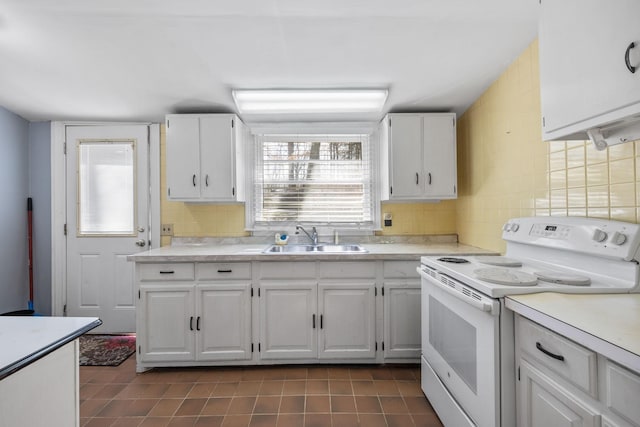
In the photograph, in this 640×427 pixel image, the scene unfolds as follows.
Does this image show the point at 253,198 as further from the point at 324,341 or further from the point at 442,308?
the point at 442,308

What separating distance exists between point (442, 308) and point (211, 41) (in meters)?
2.09

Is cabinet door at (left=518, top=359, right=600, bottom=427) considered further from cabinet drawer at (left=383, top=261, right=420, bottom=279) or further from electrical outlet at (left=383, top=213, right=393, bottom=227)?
electrical outlet at (left=383, top=213, right=393, bottom=227)

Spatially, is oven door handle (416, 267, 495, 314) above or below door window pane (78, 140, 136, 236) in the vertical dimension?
below

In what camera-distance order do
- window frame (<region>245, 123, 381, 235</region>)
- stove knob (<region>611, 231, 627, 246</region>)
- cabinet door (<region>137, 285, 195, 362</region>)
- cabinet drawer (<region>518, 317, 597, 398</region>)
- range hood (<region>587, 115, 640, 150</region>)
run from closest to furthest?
1. cabinet drawer (<region>518, 317, 597, 398</region>)
2. range hood (<region>587, 115, 640, 150</region>)
3. stove knob (<region>611, 231, 627, 246</region>)
4. cabinet door (<region>137, 285, 195, 362</region>)
5. window frame (<region>245, 123, 381, 235</region>)

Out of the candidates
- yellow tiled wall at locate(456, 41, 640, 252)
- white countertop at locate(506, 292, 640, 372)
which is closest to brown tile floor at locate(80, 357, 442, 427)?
white countertop at locate(506, 292, 640, 372)

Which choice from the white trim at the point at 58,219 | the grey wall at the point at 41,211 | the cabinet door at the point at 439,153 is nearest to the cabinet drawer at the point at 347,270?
the cabinet door at the point at 439,153

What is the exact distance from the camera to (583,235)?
1.37 m

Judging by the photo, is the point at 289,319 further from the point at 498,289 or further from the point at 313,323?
the point at 498,289

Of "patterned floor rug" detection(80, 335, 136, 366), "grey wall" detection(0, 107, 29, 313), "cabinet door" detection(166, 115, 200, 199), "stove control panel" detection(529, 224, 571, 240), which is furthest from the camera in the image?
"grey wall" detection(0, 107, 29, 313)

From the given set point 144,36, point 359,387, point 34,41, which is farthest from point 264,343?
point 34,41

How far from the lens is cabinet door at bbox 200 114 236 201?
2.64m

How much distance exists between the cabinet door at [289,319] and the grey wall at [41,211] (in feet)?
8.09

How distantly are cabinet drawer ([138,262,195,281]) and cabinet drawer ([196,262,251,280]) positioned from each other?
0.11 metres

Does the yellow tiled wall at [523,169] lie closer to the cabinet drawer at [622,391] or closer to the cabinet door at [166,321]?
the cabinet drawer at [622,391]
